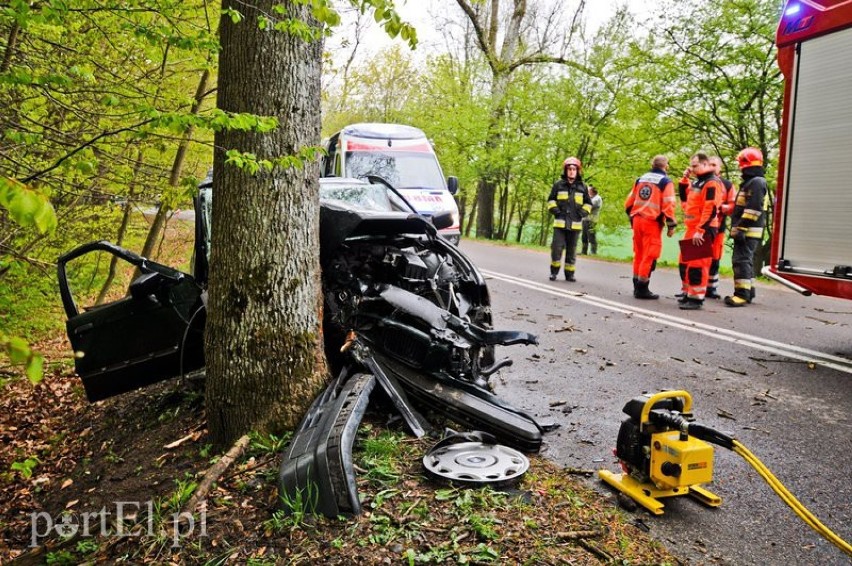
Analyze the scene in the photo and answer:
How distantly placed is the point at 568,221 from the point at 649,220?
1774 millimetres

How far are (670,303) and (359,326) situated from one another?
5.31 m

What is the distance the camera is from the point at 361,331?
3.72 meters

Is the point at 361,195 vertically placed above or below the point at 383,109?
below

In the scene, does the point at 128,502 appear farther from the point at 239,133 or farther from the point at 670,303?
the point at 670,303

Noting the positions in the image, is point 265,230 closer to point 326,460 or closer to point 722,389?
point 326,460

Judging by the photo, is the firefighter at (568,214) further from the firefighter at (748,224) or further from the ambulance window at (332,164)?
the ambulance window at (332,164)

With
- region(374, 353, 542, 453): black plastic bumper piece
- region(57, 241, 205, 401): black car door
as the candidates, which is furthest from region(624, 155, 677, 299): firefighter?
region(57, 241, 205, 401): black car door

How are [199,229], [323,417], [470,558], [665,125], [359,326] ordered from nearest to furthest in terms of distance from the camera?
[470,558]
[323,417]
[359,326]
[199,229]
[665,125]

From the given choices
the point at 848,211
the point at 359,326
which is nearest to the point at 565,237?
the point at 848,211

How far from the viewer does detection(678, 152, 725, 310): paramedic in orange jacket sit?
712cm

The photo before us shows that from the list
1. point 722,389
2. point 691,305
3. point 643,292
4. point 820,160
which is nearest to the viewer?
point 722,389

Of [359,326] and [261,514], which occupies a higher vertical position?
[359,326]

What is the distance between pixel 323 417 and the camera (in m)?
2.98

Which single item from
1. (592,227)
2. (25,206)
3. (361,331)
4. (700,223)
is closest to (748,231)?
(700,223)
